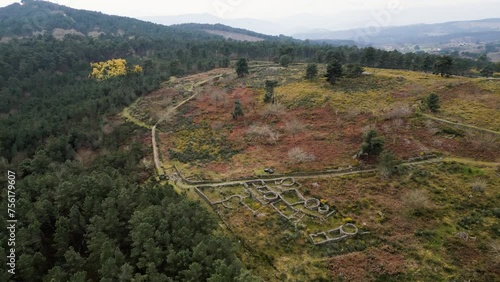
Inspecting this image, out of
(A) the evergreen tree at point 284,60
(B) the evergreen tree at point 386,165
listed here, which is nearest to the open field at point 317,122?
(B) the evergreen tree at point 386,165

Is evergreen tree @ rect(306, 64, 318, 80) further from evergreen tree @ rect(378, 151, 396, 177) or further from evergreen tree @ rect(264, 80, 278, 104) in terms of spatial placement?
evergreen tree @ rect(378, 151, 396, 177)

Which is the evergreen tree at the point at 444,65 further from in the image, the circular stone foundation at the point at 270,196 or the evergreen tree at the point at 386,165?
the circular stone foundation at the point at 270,196

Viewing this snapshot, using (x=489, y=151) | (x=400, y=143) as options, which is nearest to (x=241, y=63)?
(x=400, y=143)

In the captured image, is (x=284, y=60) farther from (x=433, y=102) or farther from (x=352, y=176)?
(x=352, y=176)

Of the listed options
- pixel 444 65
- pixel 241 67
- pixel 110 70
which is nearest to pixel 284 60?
pixel 241 67

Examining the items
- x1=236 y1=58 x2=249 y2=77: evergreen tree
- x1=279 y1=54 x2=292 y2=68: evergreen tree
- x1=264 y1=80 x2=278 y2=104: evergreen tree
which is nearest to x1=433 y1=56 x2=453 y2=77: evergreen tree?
x1=264 y1=80 x2=278 y2=104: evergreen tree

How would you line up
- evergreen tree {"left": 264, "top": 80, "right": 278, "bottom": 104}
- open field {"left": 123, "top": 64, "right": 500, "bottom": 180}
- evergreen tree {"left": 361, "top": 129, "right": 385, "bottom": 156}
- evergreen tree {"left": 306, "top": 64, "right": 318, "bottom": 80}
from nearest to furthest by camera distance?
evergreen tree {"left": 361, "top": 129, "right": 385, "bottom": 156} < open field {"left": 123, "top": 64, "right": 500, "bottom": 180} < evergreen tree {"left": 264, "top": 80, "right": 278, "bottom": 104} < evergreen tree {"left": 306, "top": 64, "right": 318, "bottom": 80}

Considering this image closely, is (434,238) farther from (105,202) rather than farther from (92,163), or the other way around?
(92,163)
